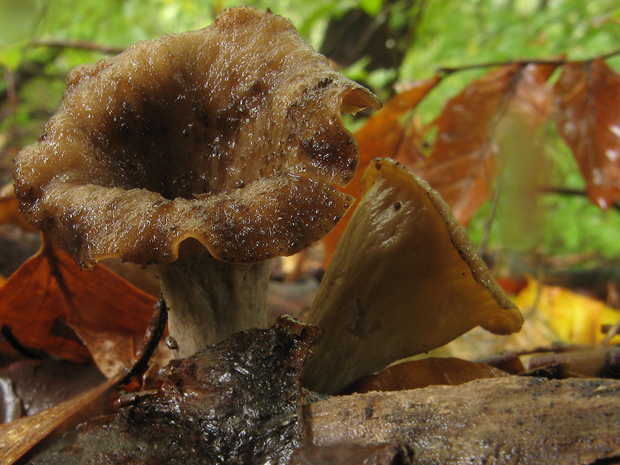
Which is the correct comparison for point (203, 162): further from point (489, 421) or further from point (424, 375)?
point (489, 421)

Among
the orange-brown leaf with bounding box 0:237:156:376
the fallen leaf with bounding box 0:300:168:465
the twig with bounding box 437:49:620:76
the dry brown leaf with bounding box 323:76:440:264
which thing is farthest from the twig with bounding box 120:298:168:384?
the twig with bounding box 437:49:620:76

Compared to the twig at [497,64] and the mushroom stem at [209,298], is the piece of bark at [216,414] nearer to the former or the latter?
the mushroom stem at [209,298]

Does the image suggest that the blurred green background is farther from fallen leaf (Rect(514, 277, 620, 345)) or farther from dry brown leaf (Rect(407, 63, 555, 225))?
fallen leaf (Rect(514, 277, 620, 345))

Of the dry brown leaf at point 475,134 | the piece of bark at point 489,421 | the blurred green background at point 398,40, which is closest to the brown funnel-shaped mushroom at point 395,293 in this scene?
the piece of bark at point 489,421

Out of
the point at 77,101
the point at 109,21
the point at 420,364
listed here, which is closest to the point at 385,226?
the point at 420,364

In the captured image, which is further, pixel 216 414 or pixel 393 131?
pixel 393 131

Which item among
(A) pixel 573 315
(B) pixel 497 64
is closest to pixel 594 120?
(B) pixel 497 64

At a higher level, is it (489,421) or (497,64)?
(497,64)

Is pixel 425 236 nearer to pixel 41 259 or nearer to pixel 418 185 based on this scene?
pixel 418 185
